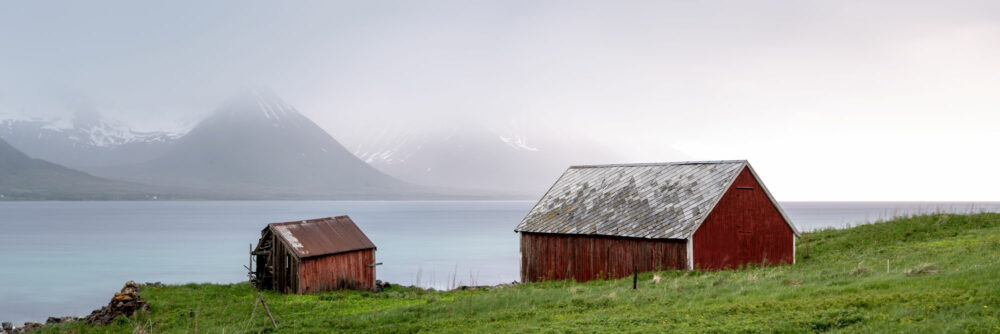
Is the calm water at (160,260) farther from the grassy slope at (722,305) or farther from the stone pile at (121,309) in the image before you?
the stone pile at (121,309)

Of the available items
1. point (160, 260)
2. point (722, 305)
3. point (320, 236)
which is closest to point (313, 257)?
point (320, 236)

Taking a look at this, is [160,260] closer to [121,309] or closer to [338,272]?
[338,272]

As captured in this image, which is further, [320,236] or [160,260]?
[160,260]

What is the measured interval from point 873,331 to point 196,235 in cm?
12975

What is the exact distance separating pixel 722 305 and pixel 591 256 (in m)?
15.0

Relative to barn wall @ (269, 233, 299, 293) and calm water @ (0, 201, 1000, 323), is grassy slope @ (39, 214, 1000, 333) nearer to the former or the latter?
barn wall @ (269, 233, 299, 293)

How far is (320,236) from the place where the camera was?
124 feet

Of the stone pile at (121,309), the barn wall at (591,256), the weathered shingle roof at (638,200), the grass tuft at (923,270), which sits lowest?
the stone pile at (121,309)

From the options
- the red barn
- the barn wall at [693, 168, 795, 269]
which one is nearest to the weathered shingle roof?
the red barn

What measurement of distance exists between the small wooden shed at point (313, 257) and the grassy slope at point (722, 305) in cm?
248

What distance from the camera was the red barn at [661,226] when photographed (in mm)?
30266

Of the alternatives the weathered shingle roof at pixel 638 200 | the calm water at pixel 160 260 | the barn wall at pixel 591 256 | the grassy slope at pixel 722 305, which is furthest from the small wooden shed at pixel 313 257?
the weathered shingle roof at pixel 638 200

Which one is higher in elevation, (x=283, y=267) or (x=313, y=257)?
(x=313, y=257)

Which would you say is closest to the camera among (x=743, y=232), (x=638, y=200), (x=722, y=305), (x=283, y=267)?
(x=722, y=305)
